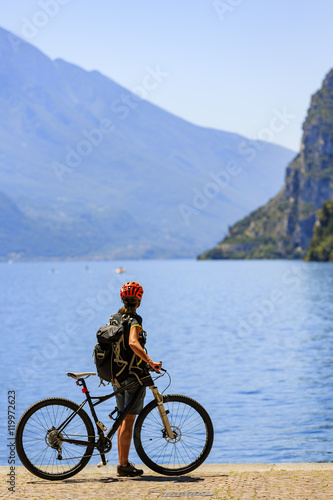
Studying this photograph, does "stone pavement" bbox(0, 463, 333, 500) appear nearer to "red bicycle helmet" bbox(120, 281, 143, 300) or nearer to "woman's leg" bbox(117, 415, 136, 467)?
"woman's leg" bbox(117, 415, 136, 467)

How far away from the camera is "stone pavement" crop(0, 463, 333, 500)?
8938 millimetres

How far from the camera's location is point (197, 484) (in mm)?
9680

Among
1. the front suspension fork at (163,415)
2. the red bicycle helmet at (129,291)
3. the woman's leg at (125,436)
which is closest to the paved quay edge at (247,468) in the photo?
→ the woman's leg at (125,436)

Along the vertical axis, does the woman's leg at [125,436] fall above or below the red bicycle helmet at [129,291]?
below

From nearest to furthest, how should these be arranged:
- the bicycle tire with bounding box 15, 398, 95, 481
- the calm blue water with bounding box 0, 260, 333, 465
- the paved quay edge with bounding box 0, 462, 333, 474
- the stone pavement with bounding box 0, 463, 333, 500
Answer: the stone pavement with bounding box 0, 463, 333, 500
the bicycle tire with bounding box 15, 398, 95, 481
the paved quay edge with bounding box 0, 462, 333, 474
the calm blue water with bounding box 0, 260, 333, 465

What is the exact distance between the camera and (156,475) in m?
10.4

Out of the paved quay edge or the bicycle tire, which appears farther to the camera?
the paved quay edge

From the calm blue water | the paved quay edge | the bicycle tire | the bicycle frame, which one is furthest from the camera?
the calm blue water

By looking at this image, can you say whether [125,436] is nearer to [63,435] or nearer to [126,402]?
[126,402]

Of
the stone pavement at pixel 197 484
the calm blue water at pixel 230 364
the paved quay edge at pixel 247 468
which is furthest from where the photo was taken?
the calm blue water at pixel 230 364

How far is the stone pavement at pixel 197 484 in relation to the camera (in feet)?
29.3

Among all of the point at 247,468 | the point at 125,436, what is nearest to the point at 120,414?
the point at 125,436

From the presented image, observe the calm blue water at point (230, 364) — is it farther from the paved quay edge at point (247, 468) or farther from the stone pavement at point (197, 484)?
the stone pavement at point (197, 484)

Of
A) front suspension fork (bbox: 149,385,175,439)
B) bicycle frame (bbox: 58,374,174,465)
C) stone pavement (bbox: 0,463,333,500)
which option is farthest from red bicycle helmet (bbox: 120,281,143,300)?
stone pavement (bbox: 0,463,333,500)
